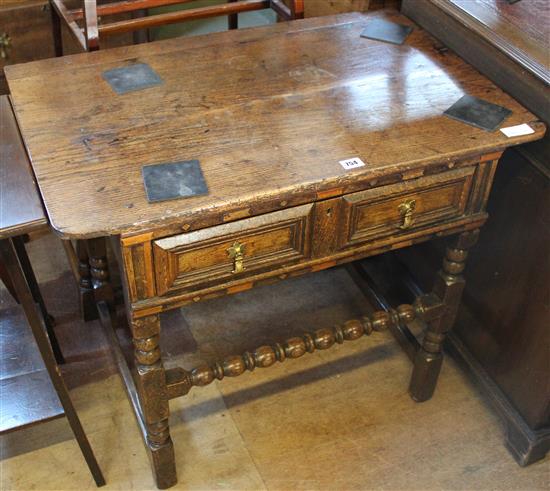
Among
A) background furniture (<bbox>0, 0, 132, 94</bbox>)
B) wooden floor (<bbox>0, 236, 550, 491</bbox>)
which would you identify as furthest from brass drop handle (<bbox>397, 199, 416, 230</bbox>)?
background furniture (<bbox>0, 0, 132, 94</bbox>)

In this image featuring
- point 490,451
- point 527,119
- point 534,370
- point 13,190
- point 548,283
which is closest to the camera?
point 13,190

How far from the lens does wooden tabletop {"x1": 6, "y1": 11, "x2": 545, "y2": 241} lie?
51.5 inches

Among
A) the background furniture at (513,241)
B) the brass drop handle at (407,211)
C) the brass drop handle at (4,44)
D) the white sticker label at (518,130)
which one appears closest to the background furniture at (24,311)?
the brass drop handle at (407,211)

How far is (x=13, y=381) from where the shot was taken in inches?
66.4

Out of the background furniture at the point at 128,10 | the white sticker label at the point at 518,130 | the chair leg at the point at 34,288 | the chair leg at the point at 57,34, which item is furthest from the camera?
the chair leg at the point at 57,34

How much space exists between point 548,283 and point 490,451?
0.51 metres

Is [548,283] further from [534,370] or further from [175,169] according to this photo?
[175,169]

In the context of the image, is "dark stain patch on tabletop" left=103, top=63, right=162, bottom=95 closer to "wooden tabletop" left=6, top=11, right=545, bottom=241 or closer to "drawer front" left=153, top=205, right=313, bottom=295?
"wooden tabletop" left=6, top=11, right=545, bottom=241

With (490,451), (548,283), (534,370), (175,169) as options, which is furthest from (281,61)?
(490,451)

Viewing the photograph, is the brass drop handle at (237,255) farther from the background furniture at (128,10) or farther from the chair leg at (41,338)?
the background furniture at (128,10)

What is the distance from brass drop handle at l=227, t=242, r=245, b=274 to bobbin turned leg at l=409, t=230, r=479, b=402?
54 centimetres

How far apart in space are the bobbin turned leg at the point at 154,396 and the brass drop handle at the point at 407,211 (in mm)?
535

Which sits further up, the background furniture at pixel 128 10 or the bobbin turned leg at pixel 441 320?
the background furniture at pixel 128 10

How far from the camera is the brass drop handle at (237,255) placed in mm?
1373
